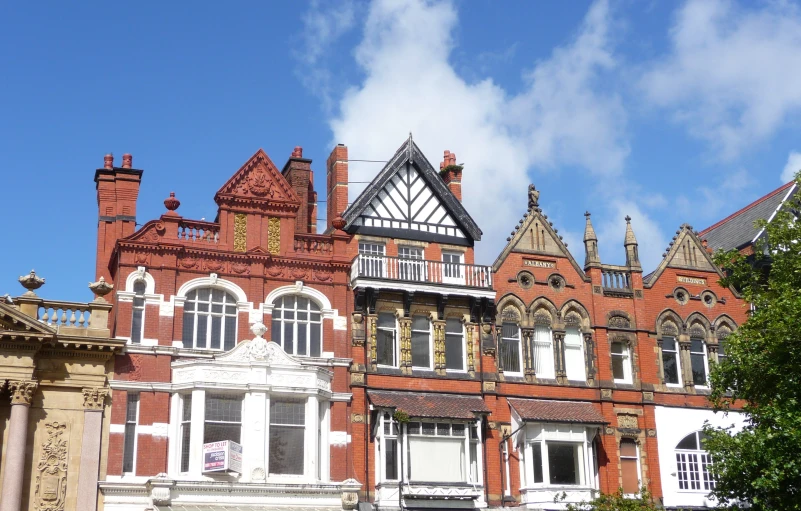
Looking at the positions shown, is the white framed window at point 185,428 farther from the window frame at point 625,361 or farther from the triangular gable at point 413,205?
the window frame at point 625,361

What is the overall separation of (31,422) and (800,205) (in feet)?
87.7

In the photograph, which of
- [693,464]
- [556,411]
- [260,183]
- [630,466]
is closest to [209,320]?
[260,183]

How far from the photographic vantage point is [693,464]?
40.3m

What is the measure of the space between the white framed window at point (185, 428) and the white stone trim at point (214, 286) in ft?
11.7

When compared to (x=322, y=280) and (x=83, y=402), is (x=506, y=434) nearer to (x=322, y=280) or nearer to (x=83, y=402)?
(x=322, y=280)

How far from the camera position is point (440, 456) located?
121ft

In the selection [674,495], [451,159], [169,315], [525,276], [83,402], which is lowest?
[674,495]

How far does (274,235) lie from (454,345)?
7.78 m

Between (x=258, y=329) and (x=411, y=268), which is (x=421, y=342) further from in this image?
(x=258, y=329)

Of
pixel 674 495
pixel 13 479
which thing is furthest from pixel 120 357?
pixel 674 495

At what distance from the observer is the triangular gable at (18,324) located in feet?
107

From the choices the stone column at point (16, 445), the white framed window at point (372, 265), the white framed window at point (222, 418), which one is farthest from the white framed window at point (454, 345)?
the stone column at point (16, 445)

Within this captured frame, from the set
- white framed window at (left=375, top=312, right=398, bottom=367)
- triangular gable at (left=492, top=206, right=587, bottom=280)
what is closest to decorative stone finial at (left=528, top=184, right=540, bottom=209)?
triangular gable at (left=492, top=206, right=587, bottom=280)

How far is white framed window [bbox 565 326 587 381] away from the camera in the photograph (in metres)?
40.6
